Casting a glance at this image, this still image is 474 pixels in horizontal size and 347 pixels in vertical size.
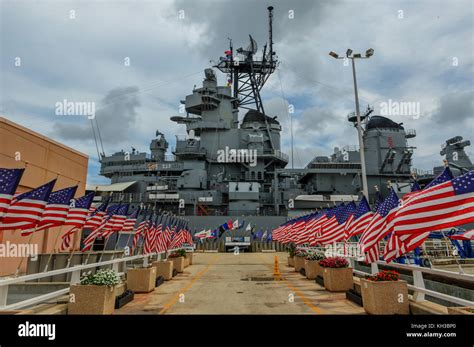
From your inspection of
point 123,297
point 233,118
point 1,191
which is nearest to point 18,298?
point 123,297

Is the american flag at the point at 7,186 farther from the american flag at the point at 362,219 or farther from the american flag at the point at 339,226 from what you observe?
the american flag at the point at 339,226

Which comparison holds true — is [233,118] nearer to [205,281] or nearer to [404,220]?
[205,281]

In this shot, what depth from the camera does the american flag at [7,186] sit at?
18.0 feet

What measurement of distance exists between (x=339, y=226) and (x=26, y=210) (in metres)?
10.9

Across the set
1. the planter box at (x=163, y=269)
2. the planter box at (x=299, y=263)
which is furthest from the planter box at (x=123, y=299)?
the planter box at (x=299, y=263)

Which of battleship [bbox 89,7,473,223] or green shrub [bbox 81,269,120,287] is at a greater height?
battleship [bbox 89,7,473,223]

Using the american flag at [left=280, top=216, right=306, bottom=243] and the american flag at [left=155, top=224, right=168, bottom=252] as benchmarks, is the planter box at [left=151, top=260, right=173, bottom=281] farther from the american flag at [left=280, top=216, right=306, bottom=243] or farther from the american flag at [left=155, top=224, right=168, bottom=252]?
the american flag at [left=280, top=216, right=306, bottom=243]

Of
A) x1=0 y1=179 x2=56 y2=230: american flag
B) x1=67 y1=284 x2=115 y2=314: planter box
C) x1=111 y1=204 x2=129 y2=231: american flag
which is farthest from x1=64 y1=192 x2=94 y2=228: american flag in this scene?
x1=67 y1=284 x2=115 y2=314: planter box

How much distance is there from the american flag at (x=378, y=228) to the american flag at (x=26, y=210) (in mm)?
8186

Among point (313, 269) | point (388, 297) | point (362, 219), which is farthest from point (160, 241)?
point (388, 297)

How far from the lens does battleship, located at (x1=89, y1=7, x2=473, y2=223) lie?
4659 centimetres

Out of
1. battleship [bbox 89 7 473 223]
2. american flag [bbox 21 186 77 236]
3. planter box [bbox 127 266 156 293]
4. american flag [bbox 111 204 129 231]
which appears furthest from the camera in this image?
battleship [bbox 89 7 473 223]

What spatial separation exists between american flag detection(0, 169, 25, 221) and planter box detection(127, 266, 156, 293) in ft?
16.8
